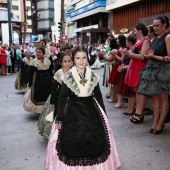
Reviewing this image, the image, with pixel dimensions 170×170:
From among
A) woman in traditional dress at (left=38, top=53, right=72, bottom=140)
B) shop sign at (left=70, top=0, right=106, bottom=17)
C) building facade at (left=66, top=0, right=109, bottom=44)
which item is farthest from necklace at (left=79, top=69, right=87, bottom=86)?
shop sign at (left=70, top=0, right=106, bottom=17)

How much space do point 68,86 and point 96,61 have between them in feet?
42.6

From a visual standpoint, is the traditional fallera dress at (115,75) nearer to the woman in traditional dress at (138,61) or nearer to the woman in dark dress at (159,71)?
the woman in traditional dress at (138,61)

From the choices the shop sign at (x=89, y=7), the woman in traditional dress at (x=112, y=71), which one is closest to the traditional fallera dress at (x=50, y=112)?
the woman in traditional dress at (x=112, y=71)

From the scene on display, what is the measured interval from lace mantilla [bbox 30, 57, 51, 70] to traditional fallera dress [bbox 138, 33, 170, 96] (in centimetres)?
219

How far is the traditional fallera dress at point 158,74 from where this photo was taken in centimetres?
400

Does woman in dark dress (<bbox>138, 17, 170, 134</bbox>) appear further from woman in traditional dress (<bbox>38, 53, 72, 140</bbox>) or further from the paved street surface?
woman in traditional dress (<bbox>38, 53, 72, 140</bbox>)

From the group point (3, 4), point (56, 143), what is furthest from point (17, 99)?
point (3, 4)

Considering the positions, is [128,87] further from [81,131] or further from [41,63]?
[81,131]

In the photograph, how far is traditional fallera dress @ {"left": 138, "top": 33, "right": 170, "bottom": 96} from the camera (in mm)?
4004

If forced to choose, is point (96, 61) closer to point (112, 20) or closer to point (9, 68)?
point (9, 68)

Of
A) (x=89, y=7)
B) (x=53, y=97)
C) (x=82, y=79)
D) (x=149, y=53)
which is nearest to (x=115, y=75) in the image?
(x=149, y=53)

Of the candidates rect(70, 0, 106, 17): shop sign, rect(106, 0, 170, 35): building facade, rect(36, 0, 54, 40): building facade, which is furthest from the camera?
rect(36, 0, 54, 40): building facade

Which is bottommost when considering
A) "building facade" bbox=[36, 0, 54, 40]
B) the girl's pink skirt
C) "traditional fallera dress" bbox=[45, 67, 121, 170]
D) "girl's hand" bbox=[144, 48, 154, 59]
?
the girl's pink skirt

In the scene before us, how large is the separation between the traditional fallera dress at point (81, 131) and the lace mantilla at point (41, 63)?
2.74m
